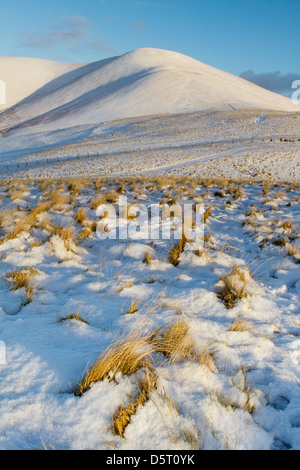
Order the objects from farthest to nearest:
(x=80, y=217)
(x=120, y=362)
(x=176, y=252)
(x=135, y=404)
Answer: (x=80, y=217) → (x=176, y=252) → (x=120, y=362) → (x=135, y=404)

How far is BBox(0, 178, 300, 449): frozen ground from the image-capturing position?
5.20 ft

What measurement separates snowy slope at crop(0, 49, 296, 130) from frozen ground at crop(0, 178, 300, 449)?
76.3 meters

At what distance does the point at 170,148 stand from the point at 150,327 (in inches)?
1516

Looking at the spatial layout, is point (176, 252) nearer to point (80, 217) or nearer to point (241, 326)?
point (241, 326)

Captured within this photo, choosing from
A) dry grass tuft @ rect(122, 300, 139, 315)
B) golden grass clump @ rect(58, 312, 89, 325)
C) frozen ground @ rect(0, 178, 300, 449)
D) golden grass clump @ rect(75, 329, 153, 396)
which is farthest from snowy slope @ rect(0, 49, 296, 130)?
golden grass clump @ rect(75, 329, 153, 396)

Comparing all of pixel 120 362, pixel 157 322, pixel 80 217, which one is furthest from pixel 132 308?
pixel 80 217

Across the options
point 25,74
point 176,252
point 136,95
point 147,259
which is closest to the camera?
point 147,259

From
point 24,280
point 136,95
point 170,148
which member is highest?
point 136,95

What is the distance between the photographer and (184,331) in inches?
94.2

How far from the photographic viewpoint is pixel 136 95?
82.1m

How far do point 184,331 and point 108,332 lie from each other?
676mm

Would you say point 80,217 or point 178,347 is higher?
point 80,217

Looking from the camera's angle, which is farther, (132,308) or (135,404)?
(132,308)

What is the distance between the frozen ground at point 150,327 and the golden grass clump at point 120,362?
0.17 ft
